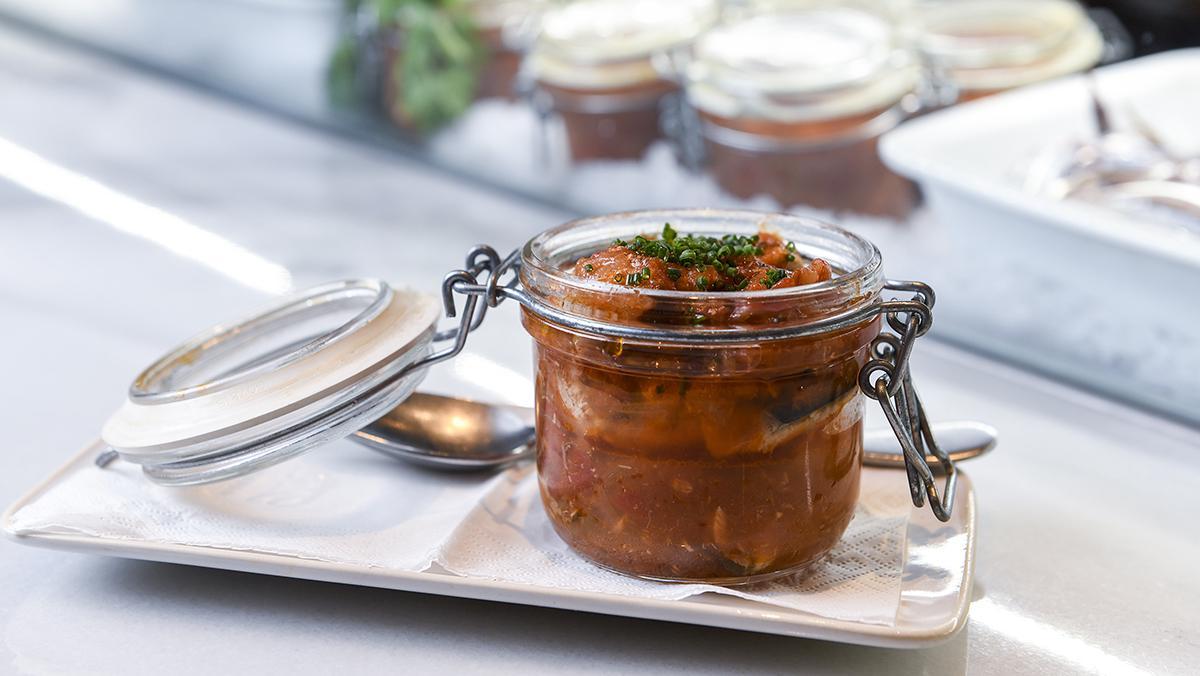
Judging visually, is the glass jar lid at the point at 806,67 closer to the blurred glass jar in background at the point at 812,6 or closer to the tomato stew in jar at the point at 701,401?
the blurred glass jar in background at the point at 812,6

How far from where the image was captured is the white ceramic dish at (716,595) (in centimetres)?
52

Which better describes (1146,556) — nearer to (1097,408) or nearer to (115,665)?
(1097,408)

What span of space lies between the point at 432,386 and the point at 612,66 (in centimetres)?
52

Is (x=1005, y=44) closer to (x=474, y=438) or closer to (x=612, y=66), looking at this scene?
(x=612, y=66)

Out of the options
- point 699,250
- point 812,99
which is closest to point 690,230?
point 699,250

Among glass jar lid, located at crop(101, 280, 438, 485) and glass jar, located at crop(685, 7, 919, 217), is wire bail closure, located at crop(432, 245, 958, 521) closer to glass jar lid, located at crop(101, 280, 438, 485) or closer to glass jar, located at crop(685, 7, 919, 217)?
glass jar lid, located at crop(101, 280, 438, 485)

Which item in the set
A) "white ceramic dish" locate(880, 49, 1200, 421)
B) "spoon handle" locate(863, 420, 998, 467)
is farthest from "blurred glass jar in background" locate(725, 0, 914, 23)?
"spoon handle" locate(863, 420, 998, 467)

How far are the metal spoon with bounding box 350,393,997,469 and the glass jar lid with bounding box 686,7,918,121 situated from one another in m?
0.49

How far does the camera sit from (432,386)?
89cm

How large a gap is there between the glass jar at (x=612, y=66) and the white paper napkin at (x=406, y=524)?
0.66 m

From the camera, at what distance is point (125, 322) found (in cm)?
107

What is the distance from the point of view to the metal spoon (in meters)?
0.69

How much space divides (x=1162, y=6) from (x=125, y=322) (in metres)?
0.96

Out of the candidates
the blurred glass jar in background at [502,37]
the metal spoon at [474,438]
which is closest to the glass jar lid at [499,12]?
the blurred glass jar in background at [502,37]
